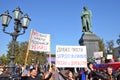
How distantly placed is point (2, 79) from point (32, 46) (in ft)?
6.69

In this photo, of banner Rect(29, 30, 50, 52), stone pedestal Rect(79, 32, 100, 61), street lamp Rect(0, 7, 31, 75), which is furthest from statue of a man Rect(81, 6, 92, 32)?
banner Rect(29, 30, 50, 52)

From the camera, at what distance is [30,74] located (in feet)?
24.6

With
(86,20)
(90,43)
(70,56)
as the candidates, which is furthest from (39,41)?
(86,20)

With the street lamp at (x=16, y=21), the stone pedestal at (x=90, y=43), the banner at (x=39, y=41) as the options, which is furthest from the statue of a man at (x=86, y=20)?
the banner at (x=39, y=41)

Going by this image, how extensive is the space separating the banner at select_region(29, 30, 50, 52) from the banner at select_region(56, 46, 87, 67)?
0.50 m

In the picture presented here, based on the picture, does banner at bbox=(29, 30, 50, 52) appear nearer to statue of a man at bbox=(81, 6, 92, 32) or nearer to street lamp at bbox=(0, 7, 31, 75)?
street lamp at bbox=(0, 7, 31, 75)

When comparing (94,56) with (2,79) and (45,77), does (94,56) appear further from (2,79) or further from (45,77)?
(45,77)

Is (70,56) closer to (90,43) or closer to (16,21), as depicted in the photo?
(16,21)

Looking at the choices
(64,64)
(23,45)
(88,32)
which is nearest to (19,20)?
(64,64)

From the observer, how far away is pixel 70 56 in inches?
392

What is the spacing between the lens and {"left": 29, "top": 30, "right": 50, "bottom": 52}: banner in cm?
979

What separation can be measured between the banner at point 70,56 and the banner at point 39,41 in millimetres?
499

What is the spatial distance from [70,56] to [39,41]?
1.21 metres

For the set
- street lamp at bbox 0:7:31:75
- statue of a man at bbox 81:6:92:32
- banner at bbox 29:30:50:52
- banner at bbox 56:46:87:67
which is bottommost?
banner at bbox 56:46:87:67
